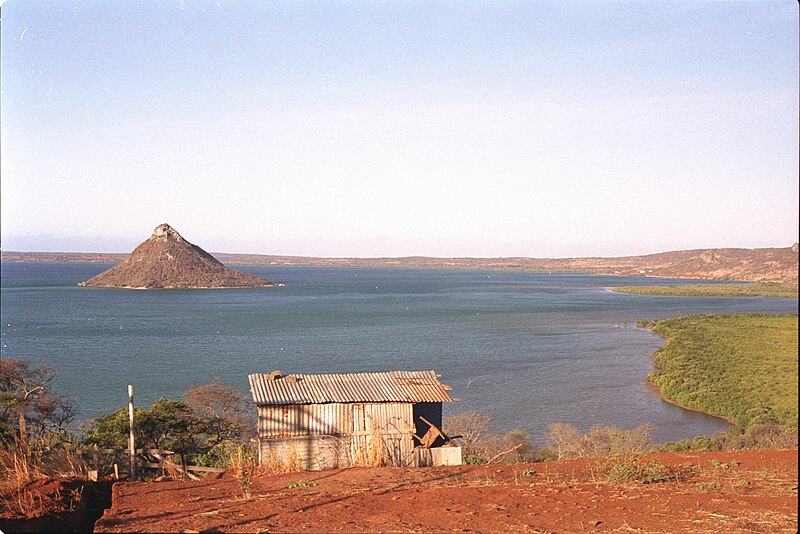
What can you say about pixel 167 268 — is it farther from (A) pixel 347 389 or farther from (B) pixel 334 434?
(B) pixel 334 434

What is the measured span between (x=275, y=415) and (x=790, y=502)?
6.10 metres

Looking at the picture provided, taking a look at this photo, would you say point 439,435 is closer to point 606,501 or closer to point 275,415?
point 275,415

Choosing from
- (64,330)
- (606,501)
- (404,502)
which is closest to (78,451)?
(404,502)

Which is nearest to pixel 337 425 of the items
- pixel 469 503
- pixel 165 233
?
pixel 469 503

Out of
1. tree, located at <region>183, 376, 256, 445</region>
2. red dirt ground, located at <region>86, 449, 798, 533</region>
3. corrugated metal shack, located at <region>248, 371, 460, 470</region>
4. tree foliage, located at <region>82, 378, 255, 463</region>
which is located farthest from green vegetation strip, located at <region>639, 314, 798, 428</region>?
tree foliage, located at <region>82, 378, 255, 463</region>

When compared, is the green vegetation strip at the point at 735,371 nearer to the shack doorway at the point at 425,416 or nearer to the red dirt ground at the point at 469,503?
the shack doorway at the point at 425,416

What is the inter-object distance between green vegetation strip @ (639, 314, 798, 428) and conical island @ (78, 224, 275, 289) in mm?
43812

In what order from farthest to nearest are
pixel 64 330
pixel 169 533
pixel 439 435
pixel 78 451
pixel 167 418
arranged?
pixel 64 330 → pixel 167 418 → pixel 439 435 → pixel 78 451 → pixel 169 533

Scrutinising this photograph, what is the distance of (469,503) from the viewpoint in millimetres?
5348

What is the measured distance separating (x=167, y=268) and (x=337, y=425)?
219ft

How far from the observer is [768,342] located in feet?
93.9

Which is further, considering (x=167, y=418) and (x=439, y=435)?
(x=167, y=418)

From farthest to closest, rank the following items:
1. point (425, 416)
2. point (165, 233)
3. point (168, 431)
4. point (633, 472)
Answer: point (165, 233) → point (168, 431) → point (425, 416) → point (633, 472)

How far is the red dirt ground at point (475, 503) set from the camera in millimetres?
4711
